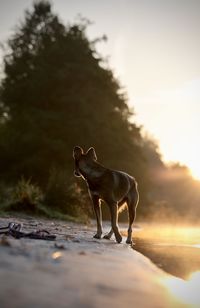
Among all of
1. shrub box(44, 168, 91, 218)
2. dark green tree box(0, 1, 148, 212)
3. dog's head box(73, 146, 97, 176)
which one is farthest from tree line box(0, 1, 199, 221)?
dog's head box(73, 146, 97, 176)

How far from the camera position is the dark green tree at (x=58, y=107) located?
97.3ft

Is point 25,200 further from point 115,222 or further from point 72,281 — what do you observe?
point 72,281

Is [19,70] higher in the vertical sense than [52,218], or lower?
higher

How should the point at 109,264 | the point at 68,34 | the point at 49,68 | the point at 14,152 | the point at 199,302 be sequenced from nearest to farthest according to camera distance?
1. the point at 199,302
2. the point at 109,264
3. the point at 14,152
4. the point at 49,68
5. the point at 68,34

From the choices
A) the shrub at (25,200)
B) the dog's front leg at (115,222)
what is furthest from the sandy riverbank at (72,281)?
the shrub at (25,200)

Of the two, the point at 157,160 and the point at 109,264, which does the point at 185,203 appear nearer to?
the point at 157,160

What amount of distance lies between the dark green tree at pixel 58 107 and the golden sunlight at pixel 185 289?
23.2m

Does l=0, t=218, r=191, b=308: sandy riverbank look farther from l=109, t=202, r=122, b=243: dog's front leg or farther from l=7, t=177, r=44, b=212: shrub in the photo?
l=7, t=177, r=44, b=212: shrub

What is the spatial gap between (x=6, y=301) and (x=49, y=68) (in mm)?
30122

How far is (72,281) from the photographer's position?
393 cm

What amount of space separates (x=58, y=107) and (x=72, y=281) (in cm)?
2840

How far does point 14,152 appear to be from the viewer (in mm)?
29844

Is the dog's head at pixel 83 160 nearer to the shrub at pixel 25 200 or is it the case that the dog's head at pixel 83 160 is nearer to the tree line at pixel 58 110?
the shrub at pixel 25 200

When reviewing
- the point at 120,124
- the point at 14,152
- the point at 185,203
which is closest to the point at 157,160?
the point at 185,203
